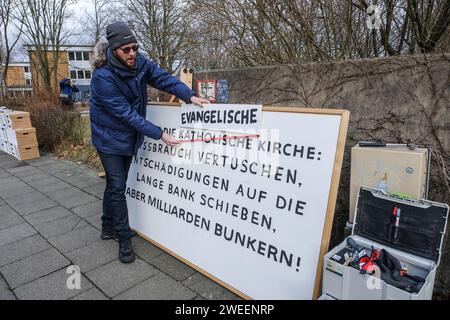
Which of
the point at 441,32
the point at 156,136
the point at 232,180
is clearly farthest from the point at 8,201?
the point at 441,32

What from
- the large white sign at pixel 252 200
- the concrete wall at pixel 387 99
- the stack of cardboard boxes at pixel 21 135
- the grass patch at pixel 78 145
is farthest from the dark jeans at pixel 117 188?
the stack of cardboard boxes at pixel 21 135

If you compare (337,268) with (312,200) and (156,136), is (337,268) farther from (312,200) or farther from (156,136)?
(156,136)

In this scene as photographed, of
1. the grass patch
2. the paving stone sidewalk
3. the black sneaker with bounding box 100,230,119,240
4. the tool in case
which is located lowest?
the paving stone sidewalk

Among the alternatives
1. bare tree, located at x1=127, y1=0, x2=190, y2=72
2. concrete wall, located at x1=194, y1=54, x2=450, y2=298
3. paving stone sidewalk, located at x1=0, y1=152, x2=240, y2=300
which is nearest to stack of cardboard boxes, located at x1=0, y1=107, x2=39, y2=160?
paving stone sidewalk, located at x1=0, y1=152, x2=240, y2=300

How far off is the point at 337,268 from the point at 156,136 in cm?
179

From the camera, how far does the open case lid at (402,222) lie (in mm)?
1729

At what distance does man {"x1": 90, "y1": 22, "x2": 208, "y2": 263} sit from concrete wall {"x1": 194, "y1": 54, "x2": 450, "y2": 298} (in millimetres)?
938

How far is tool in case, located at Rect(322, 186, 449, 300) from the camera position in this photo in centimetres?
165

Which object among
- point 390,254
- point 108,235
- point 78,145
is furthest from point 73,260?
point 78,145

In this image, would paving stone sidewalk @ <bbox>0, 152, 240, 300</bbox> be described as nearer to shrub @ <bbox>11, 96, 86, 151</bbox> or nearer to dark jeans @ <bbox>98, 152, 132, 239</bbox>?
dark jeans @ <bbox>98, 152, 132, 239</bbox>

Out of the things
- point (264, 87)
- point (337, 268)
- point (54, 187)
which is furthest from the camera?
point (54, 187)

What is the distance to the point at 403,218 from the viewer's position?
183cm

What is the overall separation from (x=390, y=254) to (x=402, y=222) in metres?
0.20

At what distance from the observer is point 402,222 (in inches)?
72.1
